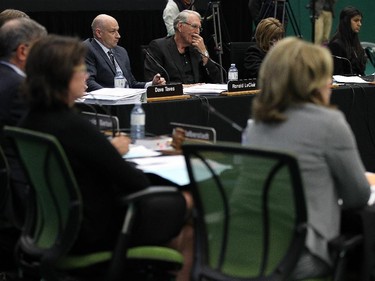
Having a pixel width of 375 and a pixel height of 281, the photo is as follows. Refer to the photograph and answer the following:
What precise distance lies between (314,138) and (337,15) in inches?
402

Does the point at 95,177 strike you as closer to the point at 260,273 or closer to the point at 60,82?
the point at 60,82

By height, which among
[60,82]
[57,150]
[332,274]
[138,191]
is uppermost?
[60,82]

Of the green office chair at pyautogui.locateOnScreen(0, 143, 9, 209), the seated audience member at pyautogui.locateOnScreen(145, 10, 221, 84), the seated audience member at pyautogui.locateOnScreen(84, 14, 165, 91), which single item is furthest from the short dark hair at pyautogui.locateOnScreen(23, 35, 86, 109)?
the seated audience member at pyautogui.locateOnScreen(145, 10, 221, 84)

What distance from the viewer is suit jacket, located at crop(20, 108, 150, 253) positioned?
265cm

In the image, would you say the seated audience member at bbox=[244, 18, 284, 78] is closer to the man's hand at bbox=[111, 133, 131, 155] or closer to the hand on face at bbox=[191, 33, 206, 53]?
the hand on face at bbox=[191, 33, 206, 53]

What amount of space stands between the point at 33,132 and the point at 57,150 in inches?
5.4

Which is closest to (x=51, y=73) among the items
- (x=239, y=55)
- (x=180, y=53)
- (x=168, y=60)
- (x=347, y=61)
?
(x=168, y=60)

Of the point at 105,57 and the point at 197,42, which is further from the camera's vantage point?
the point at 197,42

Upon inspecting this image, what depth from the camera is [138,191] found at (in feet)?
9.02

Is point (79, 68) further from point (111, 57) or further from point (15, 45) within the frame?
point (111, 57)

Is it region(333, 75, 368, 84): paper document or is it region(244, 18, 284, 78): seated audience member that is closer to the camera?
region(333, 75, 368, 84): paper document

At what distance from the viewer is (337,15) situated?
40.4 ft

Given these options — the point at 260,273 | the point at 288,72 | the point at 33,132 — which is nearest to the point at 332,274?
the point at 260,273

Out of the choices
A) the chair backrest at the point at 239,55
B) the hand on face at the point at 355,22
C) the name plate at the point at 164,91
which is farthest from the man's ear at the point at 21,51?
the hand on face at the point at 355,22
